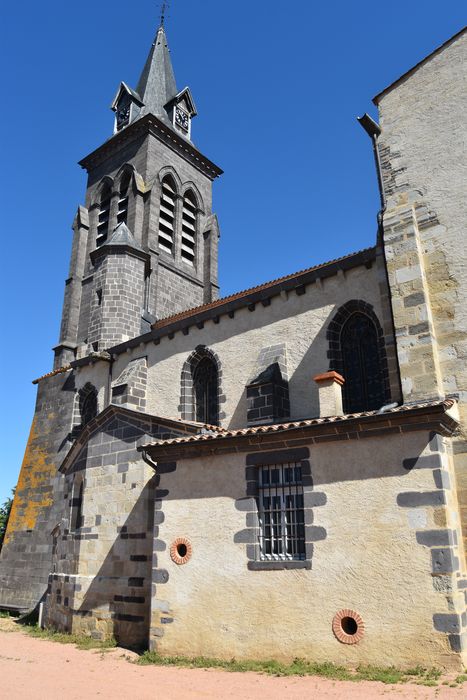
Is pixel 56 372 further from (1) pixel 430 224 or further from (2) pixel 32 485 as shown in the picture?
(1) pixel 430 224

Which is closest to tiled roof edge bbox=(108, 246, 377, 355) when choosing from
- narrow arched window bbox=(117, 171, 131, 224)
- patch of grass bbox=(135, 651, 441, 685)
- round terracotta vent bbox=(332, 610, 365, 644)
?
round terracotta vent bbox=(332, 610, 365, 644)

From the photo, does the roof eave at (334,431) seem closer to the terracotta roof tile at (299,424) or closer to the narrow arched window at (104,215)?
the terracotta roof tile at (299,424)

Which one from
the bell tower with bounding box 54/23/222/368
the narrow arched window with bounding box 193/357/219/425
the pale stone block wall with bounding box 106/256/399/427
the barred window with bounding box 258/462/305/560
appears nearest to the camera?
the barred window with bounding box 258/462/305/560

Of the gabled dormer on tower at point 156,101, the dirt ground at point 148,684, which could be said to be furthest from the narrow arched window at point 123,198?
the dirt ground at point 148,684

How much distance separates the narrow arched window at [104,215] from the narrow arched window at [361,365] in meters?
15.6

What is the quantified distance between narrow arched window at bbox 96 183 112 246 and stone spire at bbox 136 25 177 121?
177 inches

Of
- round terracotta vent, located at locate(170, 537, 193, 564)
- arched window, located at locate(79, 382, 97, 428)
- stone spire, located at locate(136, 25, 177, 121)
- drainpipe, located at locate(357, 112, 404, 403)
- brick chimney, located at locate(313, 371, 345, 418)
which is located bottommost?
round terracotta vent, located at locate(170, 537, 193, 564)

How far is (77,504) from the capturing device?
11102mm

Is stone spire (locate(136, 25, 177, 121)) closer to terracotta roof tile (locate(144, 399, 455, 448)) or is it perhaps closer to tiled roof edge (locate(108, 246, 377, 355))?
tiled roof edge (locate(108, 246, 377, 355))

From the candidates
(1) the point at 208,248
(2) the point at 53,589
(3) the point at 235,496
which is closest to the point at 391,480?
(3) the point at 235,496

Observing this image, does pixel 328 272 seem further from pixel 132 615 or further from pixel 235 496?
pixel 132 615

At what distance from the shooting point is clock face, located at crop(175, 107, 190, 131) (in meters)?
26.9

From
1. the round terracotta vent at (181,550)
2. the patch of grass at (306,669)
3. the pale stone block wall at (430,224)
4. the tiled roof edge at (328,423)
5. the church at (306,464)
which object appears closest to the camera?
the patch of grass at (306,669)

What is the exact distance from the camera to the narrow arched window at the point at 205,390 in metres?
13.4
